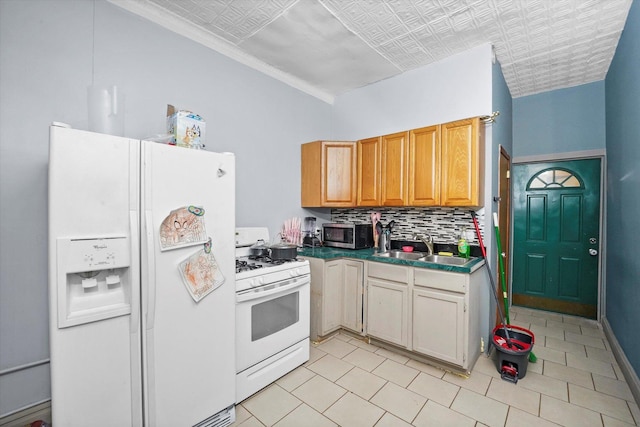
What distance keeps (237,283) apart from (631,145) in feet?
→ 10.5

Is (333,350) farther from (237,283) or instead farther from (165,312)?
(165,312)

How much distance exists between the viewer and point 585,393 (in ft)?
6.66

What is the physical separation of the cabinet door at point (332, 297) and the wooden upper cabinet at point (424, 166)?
1.02 m

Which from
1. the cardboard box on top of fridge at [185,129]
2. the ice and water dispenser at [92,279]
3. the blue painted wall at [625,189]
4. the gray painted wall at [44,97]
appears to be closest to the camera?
the ice and water dispenser at [92,279]

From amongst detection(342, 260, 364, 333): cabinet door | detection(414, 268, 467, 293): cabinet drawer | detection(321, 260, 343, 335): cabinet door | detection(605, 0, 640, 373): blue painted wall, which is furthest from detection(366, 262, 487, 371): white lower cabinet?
detection(605, 0, 640, 373): blue painted wall

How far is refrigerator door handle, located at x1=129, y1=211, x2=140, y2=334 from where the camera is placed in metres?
1.35

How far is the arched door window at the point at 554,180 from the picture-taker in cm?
347

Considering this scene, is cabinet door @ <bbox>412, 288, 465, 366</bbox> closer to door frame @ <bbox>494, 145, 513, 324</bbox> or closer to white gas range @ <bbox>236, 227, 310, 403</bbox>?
door frame @ <bbox>494, 145, 513, 324</bbox>

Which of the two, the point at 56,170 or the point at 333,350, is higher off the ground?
the point at 56,170

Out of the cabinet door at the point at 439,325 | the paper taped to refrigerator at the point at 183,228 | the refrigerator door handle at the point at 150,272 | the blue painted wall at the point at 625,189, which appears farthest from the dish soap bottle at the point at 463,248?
the refrigerator door handle at the point at 150,272

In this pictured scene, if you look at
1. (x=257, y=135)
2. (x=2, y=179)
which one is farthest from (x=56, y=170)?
(x=257, y=135)

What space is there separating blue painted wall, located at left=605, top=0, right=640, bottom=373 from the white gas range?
2.46 m

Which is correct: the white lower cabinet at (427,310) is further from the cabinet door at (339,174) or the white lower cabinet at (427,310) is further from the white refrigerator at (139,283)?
the white refrigerator at (139,283)

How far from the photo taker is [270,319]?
2.11 m
